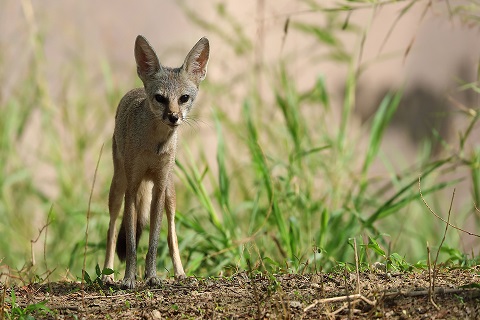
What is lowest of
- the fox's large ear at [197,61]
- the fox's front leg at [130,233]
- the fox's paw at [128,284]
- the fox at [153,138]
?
the fox's paw at [128,284]

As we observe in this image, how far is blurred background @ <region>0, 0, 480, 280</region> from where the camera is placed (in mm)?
4883

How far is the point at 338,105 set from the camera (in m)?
8.60

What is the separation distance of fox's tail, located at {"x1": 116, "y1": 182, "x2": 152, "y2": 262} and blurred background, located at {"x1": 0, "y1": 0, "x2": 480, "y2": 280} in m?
0.40

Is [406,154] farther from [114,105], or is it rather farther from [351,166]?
[114,105]

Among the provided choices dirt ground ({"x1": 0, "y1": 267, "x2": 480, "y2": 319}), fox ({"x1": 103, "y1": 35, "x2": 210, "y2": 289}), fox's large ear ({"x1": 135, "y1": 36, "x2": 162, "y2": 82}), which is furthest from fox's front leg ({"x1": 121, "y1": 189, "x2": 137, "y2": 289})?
fox's large ear ({"x1": 135, "y1": 36, "x2": 162, "y2": 82})

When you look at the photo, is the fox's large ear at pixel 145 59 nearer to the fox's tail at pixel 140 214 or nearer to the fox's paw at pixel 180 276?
the fox's tail at pixel 140 214

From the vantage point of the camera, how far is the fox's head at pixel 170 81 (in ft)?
12.5

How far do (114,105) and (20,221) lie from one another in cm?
121

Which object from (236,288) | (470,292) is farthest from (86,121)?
(470,292)

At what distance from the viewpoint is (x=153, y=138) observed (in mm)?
3936

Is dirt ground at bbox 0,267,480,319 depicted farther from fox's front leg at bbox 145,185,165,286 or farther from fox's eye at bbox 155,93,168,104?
fox's eye at bbox 155,93,168,104

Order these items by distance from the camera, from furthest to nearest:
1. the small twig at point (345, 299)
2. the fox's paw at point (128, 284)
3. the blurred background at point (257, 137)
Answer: the blurred background at point (257, 137), the fox's paw at point (128, 284), the small twig at point (345, 299)

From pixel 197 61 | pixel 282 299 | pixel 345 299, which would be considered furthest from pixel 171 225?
pixel 345 299

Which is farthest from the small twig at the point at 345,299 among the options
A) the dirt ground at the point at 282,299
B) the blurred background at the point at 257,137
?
the blurred background at the point at 257,137
